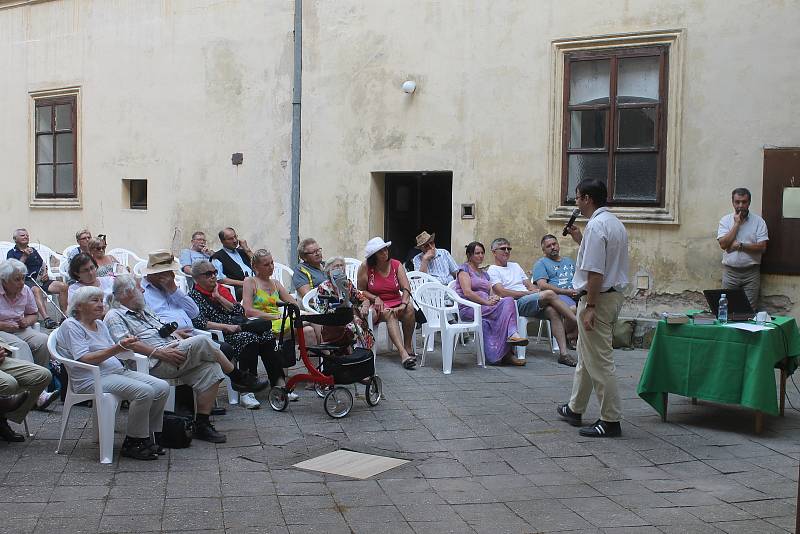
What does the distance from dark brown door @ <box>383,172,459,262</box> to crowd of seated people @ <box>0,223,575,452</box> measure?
2.06m

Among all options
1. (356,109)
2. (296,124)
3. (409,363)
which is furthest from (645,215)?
(296,124)

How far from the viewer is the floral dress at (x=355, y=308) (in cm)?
811

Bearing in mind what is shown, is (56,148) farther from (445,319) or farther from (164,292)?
(164,292)

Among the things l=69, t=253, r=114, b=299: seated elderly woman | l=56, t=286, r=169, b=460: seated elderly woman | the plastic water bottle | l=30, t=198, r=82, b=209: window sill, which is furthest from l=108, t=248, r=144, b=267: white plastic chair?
the plastic water bottle

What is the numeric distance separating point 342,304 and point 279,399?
4.10 feet

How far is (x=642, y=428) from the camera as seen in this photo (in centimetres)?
710

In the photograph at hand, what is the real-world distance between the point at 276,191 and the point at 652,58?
17.9ft

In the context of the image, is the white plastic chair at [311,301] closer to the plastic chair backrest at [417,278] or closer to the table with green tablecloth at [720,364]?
the plastic chair backrest at [417,278]

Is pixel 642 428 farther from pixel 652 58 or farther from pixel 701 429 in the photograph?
pixel 652 58

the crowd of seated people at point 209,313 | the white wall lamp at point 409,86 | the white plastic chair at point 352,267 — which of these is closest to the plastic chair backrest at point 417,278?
the crowd of seated people at point 209,313

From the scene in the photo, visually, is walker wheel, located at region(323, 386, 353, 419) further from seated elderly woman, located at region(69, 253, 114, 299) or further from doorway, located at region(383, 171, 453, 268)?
doorway, located at region(383, 171, 453, 268)

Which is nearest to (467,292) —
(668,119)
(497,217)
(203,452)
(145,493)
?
(497,217)

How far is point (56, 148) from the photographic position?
52.9ft

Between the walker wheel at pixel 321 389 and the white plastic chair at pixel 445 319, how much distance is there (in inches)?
62.9
